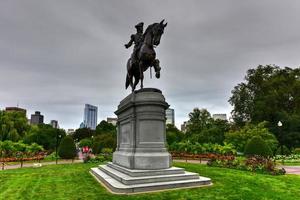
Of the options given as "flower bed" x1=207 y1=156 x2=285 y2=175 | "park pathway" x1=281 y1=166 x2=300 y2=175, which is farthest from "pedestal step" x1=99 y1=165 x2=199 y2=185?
"park pathway" x1=281 y1=166 x2=300 y2=175

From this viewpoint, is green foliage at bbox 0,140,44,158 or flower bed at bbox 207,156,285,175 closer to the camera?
flower bed at bbox 207,156,285,175

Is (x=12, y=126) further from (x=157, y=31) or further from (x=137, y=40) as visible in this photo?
(x=157, y=31)

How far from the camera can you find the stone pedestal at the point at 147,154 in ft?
37.2

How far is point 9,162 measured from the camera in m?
30.6

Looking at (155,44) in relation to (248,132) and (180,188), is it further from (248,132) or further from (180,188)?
(248,132)

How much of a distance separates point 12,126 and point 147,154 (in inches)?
1823

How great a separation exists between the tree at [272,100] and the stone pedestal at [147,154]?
41.2m

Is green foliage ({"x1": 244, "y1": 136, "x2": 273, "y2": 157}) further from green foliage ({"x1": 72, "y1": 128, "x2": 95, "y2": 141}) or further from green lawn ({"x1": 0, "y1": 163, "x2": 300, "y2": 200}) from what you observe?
green foliage ({"x1": 72, "y1": 128, "x2": 95, "y2": 141})

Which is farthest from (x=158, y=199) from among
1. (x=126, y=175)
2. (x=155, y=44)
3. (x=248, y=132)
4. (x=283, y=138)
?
(x=283, y=138)

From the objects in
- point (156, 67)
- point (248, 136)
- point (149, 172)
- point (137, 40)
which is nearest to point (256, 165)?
point (156, 67)

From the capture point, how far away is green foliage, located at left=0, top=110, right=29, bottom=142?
165 feet

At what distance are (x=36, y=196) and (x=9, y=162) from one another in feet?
74.7

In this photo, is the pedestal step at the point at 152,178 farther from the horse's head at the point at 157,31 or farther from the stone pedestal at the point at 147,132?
the horse's head at the point at 157,31

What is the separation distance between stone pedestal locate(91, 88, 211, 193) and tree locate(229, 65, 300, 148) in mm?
41236
